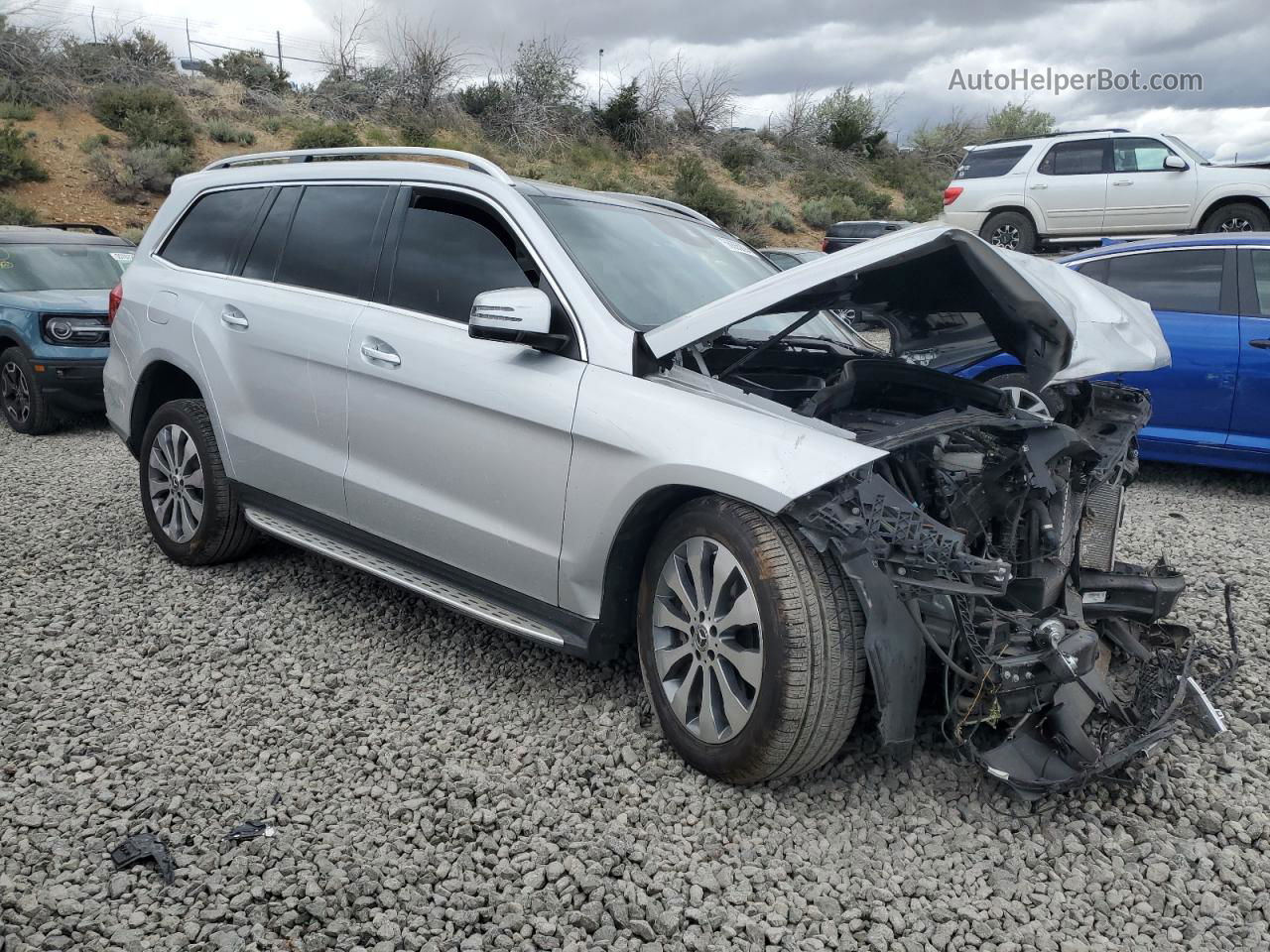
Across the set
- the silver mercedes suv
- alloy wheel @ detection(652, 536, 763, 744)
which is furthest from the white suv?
alloy wheel @ detection(652, 536, 763, 744)

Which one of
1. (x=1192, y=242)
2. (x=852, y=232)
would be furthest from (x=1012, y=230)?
(x=1192, y=242)

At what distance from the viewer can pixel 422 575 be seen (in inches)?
149

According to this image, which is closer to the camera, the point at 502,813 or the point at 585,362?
the point at 502,813

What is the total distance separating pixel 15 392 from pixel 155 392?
5028 millimetres

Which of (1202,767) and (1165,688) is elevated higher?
(1165,688)

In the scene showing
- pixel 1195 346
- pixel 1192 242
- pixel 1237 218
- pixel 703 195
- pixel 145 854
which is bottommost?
pixel 145 854

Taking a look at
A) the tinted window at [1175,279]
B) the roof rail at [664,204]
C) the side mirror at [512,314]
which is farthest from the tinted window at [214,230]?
the tinted window at [1175,279]

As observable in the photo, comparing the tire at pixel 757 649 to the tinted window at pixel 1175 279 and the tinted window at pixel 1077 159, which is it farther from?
the tinted window at pixel 1077 159

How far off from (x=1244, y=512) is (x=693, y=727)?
4692 millimetres

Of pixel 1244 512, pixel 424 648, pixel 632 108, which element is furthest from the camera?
pixel 632 108

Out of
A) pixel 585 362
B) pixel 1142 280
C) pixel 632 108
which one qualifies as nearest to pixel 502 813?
pixel 585 362

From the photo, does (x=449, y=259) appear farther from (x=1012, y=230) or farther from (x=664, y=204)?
(x=1012, y=230)

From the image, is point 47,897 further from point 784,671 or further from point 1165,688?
point 1165,688

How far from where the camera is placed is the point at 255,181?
4695 mm
